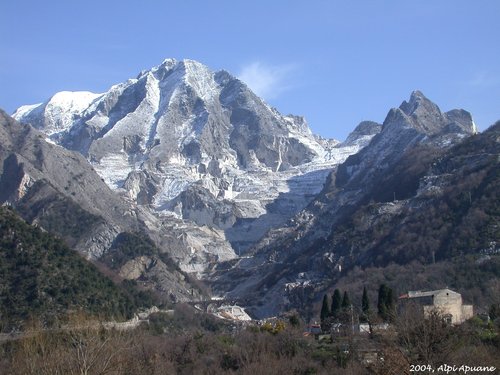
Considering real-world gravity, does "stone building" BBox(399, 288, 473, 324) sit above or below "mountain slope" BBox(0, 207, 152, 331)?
below

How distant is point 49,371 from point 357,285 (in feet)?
372

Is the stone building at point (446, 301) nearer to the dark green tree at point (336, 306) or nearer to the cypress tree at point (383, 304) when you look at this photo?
the cypress tree at point (383, 304)

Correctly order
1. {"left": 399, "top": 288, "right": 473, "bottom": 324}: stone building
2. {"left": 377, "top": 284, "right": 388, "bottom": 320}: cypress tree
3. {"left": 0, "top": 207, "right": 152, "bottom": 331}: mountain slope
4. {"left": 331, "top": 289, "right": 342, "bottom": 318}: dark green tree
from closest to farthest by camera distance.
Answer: {"left": 377, "top": 284, "right": 388, "bottom": 320}: cypress tree
{"left": 399, "top": 288, "right": 473, "bottom": 324}: stone building
{"left": 331, "top": 289, "right": 342, "bottom": 318}: dark green tree
{"left": 0, "top": 207, "right": 152, "bottom": 331}: mountain slope

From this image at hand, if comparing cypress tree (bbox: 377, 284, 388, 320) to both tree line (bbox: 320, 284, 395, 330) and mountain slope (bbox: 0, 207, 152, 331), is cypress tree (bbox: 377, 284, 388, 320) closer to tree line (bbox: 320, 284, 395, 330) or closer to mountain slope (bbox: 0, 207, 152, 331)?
tree line (bbox: 320, 284, 395, 330)

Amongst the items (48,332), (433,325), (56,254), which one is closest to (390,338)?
(433,325)

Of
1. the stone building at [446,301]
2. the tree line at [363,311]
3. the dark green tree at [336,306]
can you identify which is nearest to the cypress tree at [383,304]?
the tree line at [363,311]

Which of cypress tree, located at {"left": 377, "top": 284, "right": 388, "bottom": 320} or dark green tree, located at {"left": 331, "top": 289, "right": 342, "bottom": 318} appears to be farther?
dark green tree, located at {"left": 331, "top": 289, "right": 342, "bottom": 318}

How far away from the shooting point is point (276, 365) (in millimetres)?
76000

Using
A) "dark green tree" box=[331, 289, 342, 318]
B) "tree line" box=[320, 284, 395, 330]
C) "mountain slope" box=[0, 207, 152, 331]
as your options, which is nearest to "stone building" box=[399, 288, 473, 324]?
"tree line" box=[320, 284, 395, 330]

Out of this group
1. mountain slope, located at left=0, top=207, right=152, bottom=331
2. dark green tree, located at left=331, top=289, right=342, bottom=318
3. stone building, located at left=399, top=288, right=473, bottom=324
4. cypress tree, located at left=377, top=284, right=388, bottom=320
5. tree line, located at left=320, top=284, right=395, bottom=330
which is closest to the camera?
cypress tree, located at left=377, top=284, right=388, bottom=320

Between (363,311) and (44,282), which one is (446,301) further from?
(44,282)

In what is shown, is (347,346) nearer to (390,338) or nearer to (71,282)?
(390,338)

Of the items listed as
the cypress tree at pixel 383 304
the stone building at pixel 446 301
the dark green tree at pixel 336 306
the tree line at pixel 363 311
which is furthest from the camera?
the dark green tree at pixel 336 306

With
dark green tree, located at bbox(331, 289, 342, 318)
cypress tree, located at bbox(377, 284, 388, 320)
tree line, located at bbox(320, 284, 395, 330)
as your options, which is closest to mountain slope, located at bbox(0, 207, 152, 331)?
tree line, located at bbox(320, 284, 395, 330)
